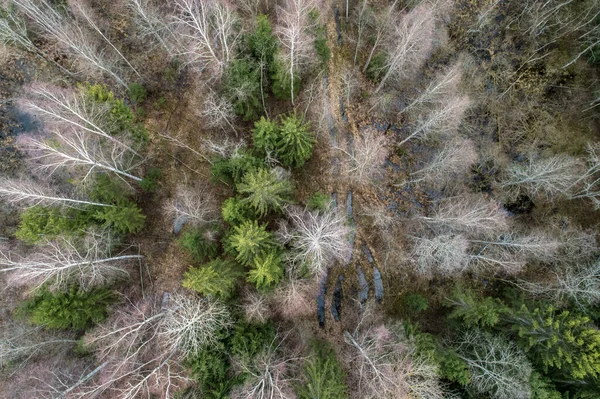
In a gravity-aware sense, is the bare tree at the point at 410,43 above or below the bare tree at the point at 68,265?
above

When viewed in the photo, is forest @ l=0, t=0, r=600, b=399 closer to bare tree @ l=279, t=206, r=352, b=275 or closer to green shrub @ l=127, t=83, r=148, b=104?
bare tree @ l=279, t=206, r=352, b=275

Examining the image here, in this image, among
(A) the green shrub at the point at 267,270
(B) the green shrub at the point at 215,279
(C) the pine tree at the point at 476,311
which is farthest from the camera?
(C) the pine tree at the point at 476,311

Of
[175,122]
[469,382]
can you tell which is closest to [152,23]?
[175,122]

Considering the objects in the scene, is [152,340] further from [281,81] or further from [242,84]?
[281,81]

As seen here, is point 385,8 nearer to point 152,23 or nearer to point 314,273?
point 152,23

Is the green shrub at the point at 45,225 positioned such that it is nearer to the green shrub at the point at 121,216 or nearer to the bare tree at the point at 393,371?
the green shrub at the point at 121,216

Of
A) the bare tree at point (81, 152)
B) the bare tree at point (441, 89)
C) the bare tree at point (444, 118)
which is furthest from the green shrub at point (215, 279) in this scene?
the bare tree at point (441, 89)

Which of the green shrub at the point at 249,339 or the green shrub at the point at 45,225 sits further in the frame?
the green shrub at the point at 45,225

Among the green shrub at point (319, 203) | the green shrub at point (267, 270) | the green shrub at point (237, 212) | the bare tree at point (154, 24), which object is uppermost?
the bare tree at point (154, 24)
